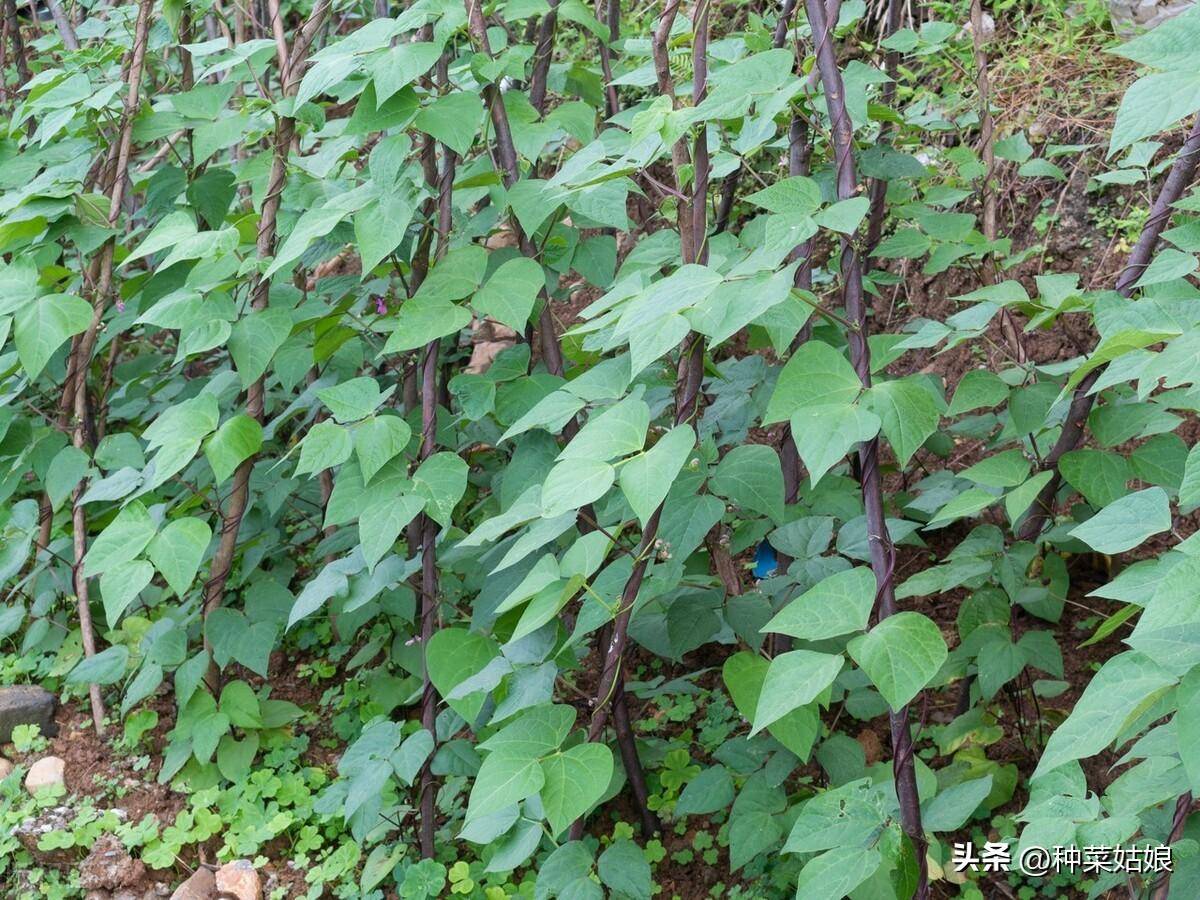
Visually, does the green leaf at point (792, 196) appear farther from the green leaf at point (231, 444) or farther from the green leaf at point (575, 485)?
the green leaf at point (231, 444)

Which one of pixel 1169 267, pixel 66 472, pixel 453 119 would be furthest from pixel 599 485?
pixel 66 472

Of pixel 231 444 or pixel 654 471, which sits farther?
pixel 231 444

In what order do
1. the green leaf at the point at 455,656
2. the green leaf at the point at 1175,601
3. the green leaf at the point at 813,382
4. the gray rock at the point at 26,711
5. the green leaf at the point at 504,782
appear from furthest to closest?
the gray rock at the point at 26,711 < the green leaf at the point at 455,656 < the green leaf at the point at 504,782 < the green leaf at the point at 813,382 < the green leaf at the point at 1175,601

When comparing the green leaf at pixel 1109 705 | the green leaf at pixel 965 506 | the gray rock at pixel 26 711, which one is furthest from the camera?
the gray rock at pixel 26 711

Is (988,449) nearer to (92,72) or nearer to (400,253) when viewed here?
(400,253)

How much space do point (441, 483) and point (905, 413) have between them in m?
0.82

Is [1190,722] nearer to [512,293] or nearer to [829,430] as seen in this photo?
[829,430]

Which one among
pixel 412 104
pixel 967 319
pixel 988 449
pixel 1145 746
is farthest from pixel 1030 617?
pixel 412 104

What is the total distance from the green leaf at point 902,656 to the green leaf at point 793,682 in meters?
0.04

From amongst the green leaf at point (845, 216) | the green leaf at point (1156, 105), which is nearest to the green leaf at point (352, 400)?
the green leaf at point (845, 216)

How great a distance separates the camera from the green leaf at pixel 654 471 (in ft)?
4.49

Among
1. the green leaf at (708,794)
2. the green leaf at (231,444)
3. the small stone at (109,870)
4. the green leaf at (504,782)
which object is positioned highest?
the green leaf at (231,444)

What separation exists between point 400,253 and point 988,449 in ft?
4.99

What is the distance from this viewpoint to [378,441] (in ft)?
6.01
